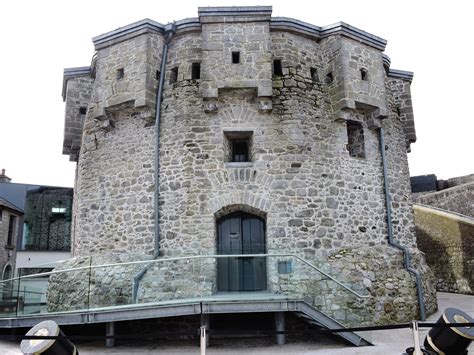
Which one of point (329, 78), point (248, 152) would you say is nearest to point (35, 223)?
point (248, 152)

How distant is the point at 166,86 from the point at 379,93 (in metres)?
5.54

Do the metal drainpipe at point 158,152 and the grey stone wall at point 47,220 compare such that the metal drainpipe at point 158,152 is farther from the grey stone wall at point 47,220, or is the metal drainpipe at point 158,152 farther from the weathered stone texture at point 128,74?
the grey stone wall at point 47,220

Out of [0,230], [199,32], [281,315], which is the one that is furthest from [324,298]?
[0,230]

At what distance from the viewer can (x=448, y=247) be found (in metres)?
17.0

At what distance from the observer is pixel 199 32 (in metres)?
11.7

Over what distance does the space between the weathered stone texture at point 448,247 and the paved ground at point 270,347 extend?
7904mm

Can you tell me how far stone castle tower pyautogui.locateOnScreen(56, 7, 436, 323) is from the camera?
10.5m

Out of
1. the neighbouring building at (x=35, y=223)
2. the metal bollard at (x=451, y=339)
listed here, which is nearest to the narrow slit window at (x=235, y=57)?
the metal bollard at (x=451, y=339)

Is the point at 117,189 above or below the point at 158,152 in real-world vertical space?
below

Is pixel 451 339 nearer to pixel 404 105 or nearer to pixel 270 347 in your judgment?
pixel 270 347

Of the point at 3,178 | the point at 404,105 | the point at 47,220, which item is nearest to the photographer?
the point at 404,105

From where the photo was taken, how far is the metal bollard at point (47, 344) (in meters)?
5.30

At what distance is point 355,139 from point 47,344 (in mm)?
9182

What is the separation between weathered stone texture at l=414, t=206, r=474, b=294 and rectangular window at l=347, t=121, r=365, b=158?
6852 mm
